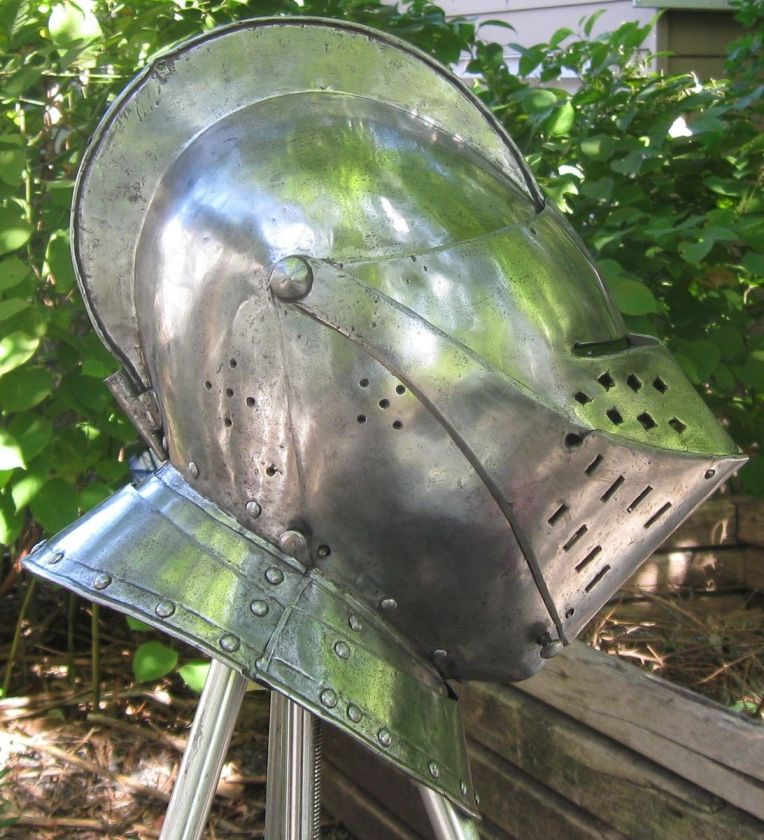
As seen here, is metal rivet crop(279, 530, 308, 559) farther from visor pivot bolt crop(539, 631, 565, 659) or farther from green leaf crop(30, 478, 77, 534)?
green leaf crop(30, 478, 77, 534)

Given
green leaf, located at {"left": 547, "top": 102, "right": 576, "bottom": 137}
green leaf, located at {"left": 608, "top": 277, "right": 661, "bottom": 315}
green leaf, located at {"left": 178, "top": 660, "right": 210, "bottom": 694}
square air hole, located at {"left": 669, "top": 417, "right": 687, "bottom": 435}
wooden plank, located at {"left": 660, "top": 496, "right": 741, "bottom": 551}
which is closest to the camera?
square air hole, located at {"left": 669, "top": 417, "right": 687, "bottom": 435}

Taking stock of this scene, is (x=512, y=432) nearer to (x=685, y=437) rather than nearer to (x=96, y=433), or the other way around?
(x=685, y=437)

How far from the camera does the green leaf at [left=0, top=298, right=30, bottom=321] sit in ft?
5.07

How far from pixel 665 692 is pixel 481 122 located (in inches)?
32.3

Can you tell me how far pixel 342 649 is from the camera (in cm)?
94

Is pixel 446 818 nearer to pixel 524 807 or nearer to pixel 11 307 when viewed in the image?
pixel 524 807

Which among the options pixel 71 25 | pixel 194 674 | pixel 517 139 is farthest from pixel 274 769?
pixel 517 139

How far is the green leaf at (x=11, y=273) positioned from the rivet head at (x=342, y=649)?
3.07 ft

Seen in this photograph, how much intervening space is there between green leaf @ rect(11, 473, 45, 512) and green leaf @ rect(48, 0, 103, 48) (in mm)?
741

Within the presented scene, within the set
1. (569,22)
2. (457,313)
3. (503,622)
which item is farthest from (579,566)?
(569,22)

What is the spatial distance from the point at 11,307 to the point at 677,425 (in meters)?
1.06

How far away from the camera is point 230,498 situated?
1.00 metres

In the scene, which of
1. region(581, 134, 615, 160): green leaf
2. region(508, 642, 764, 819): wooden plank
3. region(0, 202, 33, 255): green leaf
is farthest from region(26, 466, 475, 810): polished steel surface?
region(581, 134, 615, 160): green leaf

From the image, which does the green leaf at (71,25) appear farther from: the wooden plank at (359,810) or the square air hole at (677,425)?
the wooden plank at (359,810)
